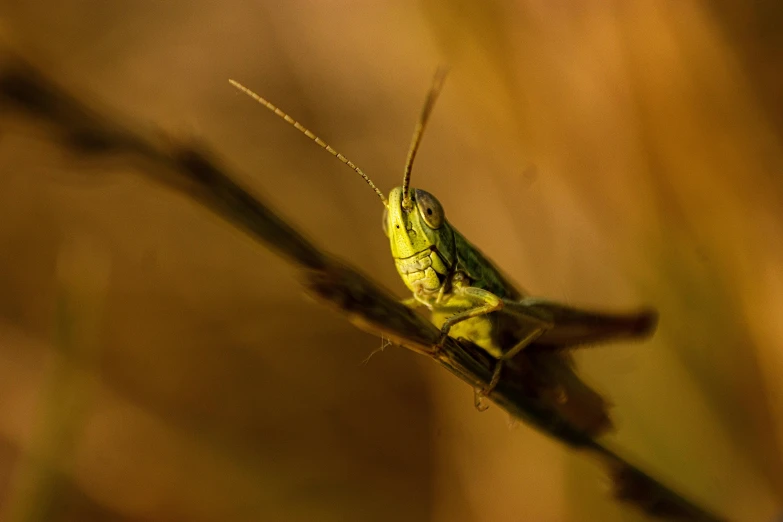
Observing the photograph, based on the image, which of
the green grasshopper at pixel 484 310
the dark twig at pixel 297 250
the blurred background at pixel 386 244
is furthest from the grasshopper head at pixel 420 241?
the blurred background at pixel 386 244

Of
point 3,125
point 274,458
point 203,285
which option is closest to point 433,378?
point 274,458

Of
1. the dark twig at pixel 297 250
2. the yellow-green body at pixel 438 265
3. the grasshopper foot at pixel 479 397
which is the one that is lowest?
the dark twig at pixel 297 250

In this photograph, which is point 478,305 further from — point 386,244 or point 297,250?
point 386,244

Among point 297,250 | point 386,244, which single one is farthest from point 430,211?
point 386,244

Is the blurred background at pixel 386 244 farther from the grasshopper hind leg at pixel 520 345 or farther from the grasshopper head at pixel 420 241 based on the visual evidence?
the grasshopper head at pixel 420 241

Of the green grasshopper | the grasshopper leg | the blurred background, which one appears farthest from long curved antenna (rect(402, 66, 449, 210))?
the blurred background

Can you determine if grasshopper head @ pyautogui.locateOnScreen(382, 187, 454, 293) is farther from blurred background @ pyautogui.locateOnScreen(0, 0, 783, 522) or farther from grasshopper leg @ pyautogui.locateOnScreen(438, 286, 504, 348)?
blurred background @ pyautogui.locateOnScreen(0, 0, 783, 522)

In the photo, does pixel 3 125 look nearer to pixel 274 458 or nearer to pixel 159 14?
pixel 274 458
